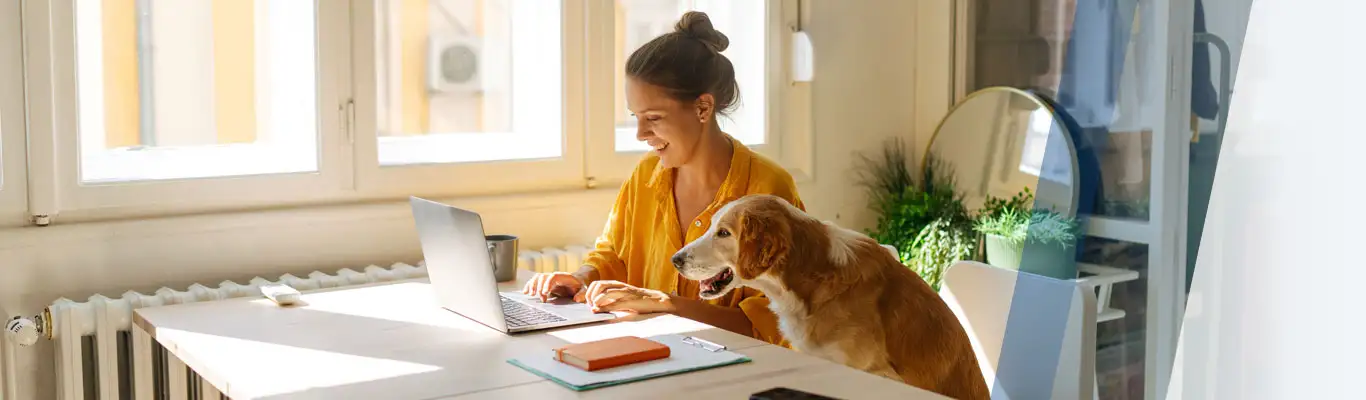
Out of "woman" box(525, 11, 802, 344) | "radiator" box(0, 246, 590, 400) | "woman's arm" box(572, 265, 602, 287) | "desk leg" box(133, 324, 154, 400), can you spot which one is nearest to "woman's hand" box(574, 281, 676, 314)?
"woman" box(525, 11, 802, 344)

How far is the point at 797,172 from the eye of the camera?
3.50 m

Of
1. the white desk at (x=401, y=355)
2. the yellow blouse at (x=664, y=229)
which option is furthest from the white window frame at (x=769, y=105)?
the white desk at (x=401, y=355)

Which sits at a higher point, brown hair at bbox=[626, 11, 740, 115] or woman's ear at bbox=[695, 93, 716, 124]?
brown hair at bbox=[626, 11, 740, 115]

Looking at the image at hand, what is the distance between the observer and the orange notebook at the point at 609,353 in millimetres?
1600

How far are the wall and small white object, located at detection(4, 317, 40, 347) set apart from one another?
98 mm

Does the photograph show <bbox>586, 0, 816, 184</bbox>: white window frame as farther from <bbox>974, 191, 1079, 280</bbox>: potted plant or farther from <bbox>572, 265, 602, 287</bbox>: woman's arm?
<bbox>572, 265, 602, 287</bbox>: woman's arm

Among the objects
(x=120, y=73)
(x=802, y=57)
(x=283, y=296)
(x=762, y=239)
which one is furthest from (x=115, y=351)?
(x=802, y=57)

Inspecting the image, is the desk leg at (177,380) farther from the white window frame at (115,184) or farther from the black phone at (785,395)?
the black phone at (785,395)

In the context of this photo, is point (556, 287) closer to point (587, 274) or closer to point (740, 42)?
point (587, 274)

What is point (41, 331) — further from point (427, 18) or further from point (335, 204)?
point (427, 18)

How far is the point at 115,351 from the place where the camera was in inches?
91.8

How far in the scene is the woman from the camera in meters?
2.22

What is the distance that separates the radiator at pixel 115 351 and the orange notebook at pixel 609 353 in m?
1.00

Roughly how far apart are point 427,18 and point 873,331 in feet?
4.75
